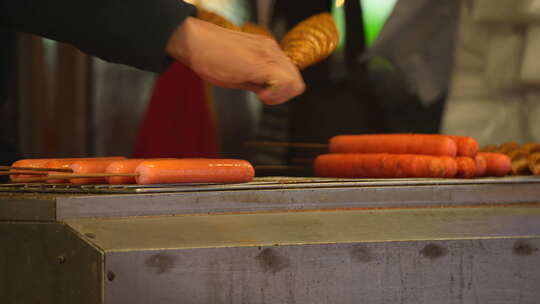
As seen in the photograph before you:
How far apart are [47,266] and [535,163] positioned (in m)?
1.66

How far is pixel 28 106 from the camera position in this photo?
3307 millimetres

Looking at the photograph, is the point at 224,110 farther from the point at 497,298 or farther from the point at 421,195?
the point at 497,298

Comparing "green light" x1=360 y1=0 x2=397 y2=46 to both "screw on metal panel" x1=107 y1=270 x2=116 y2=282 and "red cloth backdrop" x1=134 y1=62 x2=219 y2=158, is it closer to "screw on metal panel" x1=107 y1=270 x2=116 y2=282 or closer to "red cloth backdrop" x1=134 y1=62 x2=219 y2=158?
"red cloth backdrop" x1=134 y1=62 x2=219 y2=158

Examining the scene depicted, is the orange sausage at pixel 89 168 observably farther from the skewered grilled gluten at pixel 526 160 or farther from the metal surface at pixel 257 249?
the skewered grilled gluten at pixel 526 160

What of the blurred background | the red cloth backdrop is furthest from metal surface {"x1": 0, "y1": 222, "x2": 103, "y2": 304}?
the red cloth backdrop

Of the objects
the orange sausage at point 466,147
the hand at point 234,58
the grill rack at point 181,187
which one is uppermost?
the hand at point 234,58

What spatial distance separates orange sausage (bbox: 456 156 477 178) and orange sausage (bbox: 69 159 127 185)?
1037mm

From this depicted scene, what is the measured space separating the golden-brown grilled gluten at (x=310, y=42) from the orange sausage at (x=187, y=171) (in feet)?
1.66

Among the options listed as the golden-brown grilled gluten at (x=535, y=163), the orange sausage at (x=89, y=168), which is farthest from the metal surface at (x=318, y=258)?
the golden-brown grilled gluten at (x=535, y=163)

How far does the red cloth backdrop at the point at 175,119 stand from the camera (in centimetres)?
347

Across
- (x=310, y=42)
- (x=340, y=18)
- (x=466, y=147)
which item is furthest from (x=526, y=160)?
(x=340, y=18)

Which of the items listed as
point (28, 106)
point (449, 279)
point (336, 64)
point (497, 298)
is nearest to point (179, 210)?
point (449, 279)

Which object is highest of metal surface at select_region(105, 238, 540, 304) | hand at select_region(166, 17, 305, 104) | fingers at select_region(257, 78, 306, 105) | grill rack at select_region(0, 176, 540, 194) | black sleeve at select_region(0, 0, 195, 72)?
black sleeve at select_region(0, 0, 195, 72)

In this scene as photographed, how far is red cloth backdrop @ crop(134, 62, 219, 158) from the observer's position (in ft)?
11.4
